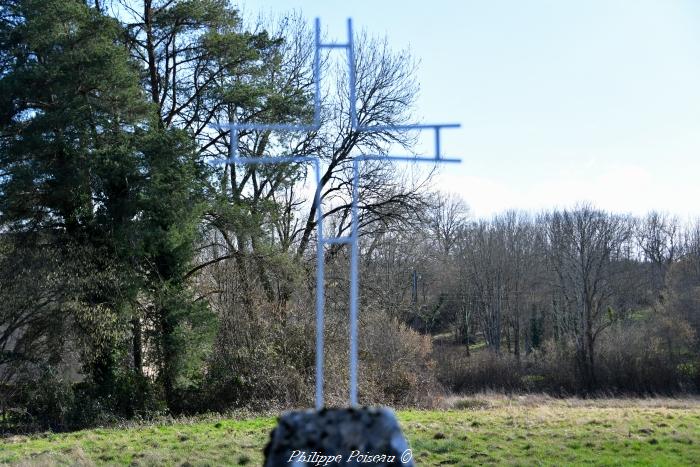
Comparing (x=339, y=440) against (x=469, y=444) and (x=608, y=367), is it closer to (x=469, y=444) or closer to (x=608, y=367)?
(x=469, y=444)

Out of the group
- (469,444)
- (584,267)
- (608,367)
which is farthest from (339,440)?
(584,267)

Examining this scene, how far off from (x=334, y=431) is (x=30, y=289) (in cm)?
1787

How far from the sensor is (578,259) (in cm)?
5050

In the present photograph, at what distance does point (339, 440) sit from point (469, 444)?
8942mm

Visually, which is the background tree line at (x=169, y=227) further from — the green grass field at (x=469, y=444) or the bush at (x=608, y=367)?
the bush at (x=608, y=367)

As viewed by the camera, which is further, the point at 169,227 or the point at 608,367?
the point at 608,367

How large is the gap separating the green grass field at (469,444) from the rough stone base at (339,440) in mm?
7552

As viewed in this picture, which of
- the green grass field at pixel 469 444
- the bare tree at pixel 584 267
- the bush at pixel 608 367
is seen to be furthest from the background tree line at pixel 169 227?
the bare tree at pixel 584 267

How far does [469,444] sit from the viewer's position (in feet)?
36.6

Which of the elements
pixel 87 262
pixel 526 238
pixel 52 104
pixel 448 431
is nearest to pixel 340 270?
pixel 87 262

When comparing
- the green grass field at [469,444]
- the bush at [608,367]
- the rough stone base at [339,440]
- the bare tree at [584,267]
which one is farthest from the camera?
the bare tree at [584,267]

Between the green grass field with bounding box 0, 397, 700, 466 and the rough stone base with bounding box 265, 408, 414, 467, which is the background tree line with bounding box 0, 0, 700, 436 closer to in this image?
the green grass field with bounding box 0, 397, 700, 466

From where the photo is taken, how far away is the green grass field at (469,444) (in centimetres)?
1023

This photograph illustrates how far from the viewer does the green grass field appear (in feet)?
33.6
